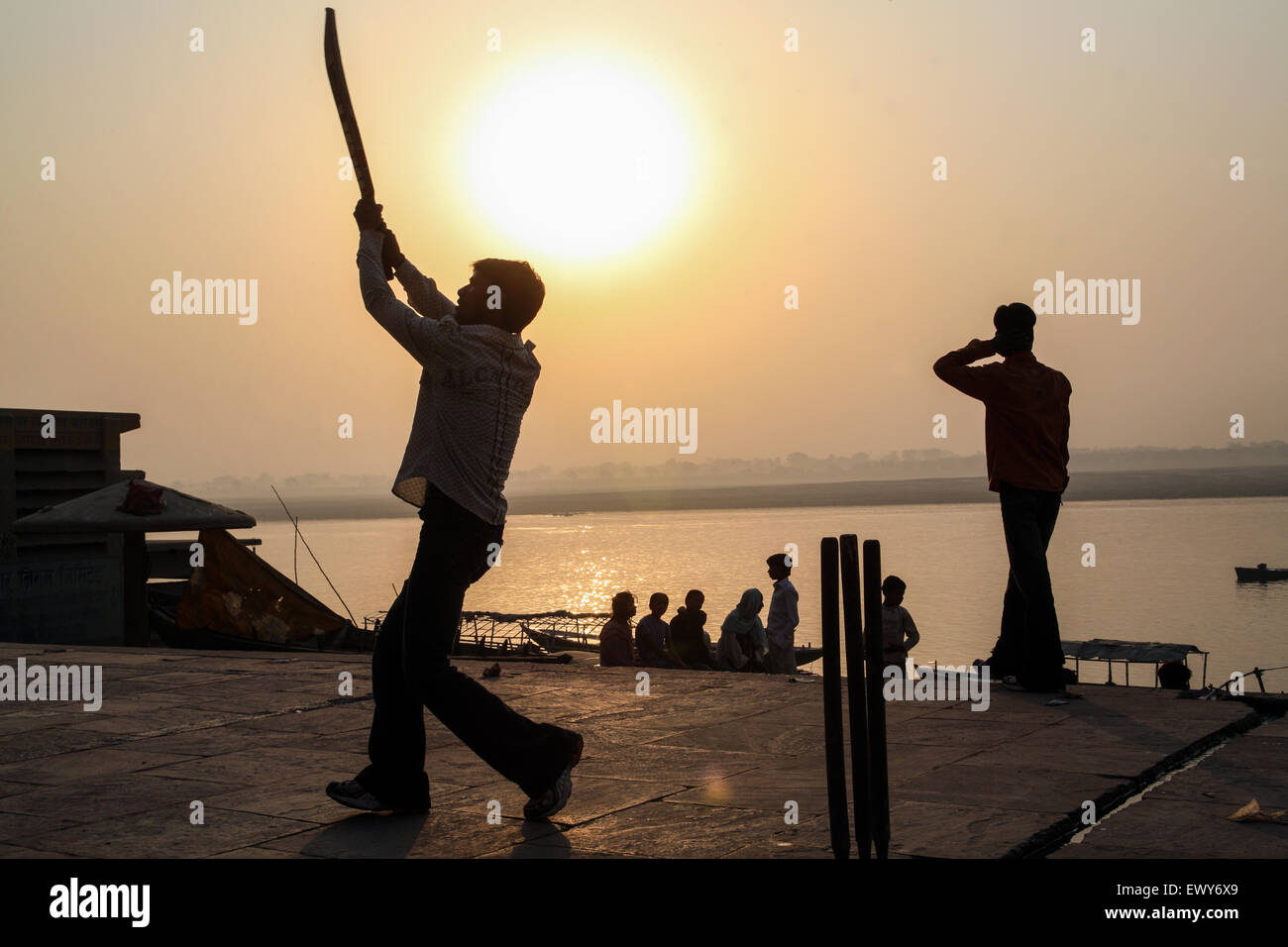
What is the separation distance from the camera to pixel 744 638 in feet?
43.2

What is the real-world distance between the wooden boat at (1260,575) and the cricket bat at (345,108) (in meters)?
102

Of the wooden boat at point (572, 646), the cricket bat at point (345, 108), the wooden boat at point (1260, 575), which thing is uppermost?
the cricket bat at point (345, 108)

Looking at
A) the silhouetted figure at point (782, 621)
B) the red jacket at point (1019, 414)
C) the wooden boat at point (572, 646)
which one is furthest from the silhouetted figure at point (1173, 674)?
the wooden boat at point (572, 646)

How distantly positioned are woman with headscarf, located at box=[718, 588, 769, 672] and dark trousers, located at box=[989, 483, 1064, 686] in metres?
6.09

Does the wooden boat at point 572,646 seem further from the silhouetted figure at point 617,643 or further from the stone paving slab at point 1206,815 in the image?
the stone paving slab at point 1206,815

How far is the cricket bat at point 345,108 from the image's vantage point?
441 cm

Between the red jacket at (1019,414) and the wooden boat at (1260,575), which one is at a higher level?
the red jacket at (1019,414)

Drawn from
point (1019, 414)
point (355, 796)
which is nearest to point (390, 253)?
point (355, 796)

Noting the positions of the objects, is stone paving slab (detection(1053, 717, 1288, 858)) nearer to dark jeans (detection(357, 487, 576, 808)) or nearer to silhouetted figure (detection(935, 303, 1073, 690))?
silhouetted figure (detection(935, 303, 1073, 690))

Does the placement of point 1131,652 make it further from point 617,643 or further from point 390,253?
point 390,253

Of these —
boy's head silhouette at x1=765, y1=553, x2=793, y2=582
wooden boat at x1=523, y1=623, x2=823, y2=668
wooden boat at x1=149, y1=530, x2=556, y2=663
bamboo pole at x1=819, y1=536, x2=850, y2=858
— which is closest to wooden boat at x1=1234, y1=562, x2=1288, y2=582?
wooden boat at x1=523, y1=623, x2=823, y2=668
